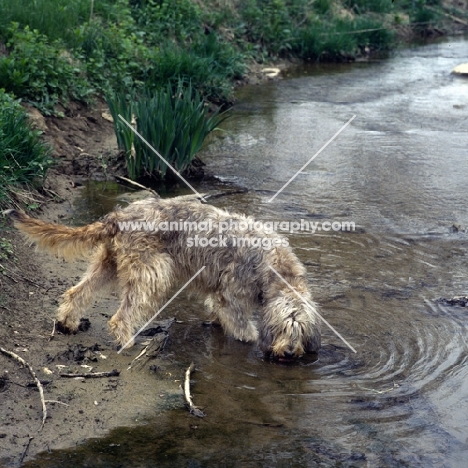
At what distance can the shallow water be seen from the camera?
4.40 m

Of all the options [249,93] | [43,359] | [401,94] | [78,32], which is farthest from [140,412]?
[401,94]

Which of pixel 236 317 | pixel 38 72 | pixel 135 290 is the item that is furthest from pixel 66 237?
pixel 38 72

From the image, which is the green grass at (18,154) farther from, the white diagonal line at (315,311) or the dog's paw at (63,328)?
the white diagonal line at (315,311)

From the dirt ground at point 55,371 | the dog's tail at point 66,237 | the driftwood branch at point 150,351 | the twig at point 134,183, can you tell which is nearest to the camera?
the dirt ground at point 55,371

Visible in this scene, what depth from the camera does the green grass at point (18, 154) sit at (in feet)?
24.1

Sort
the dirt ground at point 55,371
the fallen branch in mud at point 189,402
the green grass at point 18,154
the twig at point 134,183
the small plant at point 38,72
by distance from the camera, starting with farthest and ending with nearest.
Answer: the small plant at point 38,72 → the twig at point 134,183 → the green grass at point 18,154 → the fallen branch in mud at point 189,402 → the dirt ground at point 55,371

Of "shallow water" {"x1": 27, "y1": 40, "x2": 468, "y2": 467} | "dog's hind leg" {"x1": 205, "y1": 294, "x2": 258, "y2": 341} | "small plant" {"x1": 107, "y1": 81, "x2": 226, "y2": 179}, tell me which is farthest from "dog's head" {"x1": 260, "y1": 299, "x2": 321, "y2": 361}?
"small plant" {"x1": 107, "y1": 81, "x2": 226, "y2": 179}

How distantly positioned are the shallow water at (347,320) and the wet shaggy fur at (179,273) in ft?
0.77

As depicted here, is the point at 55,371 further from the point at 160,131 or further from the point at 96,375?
the point at 160,131

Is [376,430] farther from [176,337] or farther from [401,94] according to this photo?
[401,94]

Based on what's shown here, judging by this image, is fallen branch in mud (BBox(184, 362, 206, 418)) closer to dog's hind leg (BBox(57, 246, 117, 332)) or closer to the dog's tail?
dog's hind leg (BBox(57, 246, 117, 332))

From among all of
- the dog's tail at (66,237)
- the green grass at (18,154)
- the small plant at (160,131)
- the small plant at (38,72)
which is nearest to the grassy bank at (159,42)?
the small plant at (38,72)

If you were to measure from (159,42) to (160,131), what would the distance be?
5571 millimetres

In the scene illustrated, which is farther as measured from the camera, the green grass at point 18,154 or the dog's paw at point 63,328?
the green grass at point 18,154
